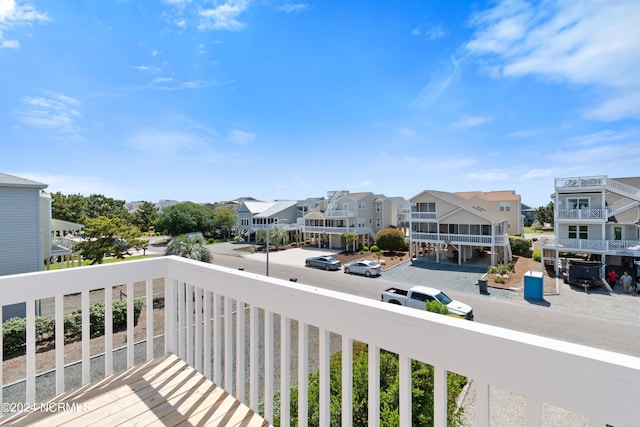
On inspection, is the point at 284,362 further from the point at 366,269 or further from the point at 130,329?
the point at 366,269

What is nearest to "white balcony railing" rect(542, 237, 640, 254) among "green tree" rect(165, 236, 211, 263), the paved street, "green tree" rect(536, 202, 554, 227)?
the paved street

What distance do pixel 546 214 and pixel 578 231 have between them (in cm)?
2476

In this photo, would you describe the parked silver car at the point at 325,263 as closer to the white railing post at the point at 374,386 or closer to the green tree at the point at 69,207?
the white railing post at the point at 374,386

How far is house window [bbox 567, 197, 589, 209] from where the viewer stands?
15695mm

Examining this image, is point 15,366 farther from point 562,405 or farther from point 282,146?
point 282,146

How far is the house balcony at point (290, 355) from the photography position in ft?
2.60

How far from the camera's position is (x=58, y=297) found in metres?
2.06

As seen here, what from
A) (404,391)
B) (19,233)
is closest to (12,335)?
(19,233)

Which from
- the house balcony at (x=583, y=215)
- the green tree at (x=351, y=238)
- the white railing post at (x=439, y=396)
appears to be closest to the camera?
the white railing post at (x=439, y=396)

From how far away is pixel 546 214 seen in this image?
36.0 m

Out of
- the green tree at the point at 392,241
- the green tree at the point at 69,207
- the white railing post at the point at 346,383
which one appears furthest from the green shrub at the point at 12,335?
the green tree at the point at 69,207

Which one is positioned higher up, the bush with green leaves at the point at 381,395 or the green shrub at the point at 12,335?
the bush with green leaves at the point at 381,395

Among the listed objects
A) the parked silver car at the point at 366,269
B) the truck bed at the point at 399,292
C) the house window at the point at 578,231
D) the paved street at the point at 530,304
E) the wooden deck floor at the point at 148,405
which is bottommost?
the paved street at the point at 530,304

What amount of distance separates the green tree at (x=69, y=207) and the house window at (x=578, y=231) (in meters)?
37.7
